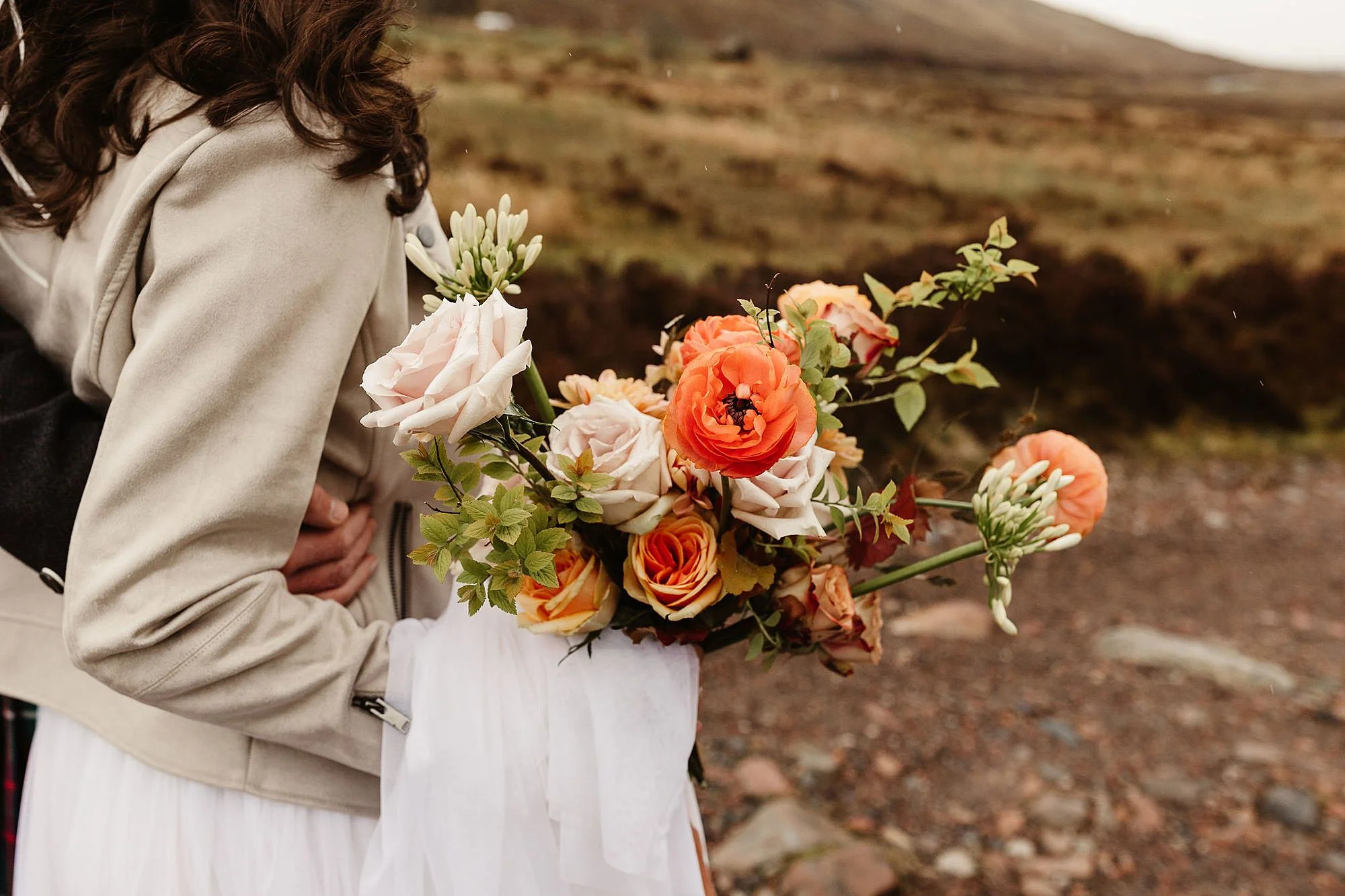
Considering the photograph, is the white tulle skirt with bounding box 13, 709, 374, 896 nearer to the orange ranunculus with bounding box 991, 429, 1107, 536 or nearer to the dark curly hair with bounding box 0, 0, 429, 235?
the dark curly hair with bounding box 0, 0, 429, 235

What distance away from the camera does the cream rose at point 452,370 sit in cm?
84

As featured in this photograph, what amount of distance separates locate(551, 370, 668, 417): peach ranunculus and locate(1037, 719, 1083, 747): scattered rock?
9.70 ft

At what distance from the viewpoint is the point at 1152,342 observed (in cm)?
696

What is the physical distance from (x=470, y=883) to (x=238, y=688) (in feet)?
1.15

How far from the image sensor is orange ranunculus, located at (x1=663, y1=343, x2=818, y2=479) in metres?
0.87

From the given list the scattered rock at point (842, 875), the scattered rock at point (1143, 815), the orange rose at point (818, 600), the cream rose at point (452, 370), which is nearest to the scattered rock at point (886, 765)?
the scattered rock at point (842, 875)

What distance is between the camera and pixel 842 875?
277 centimetres

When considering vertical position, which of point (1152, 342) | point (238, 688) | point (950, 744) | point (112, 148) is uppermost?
point (112, 148)

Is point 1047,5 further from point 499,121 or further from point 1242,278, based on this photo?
point 499,121

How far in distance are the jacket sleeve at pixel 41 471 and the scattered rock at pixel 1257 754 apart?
11.8 feet

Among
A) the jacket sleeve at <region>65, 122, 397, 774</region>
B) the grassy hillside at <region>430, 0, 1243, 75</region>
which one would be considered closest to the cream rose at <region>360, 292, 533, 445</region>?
the jacket sleeve at <region>65, 122, 397, 774</region>

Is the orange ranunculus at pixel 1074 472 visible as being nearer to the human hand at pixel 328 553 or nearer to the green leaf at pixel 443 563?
the green leaf at pixel 443 563

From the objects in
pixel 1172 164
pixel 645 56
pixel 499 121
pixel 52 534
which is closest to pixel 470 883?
pixel 52 534

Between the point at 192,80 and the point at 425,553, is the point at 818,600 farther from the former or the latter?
the point at 192,80
